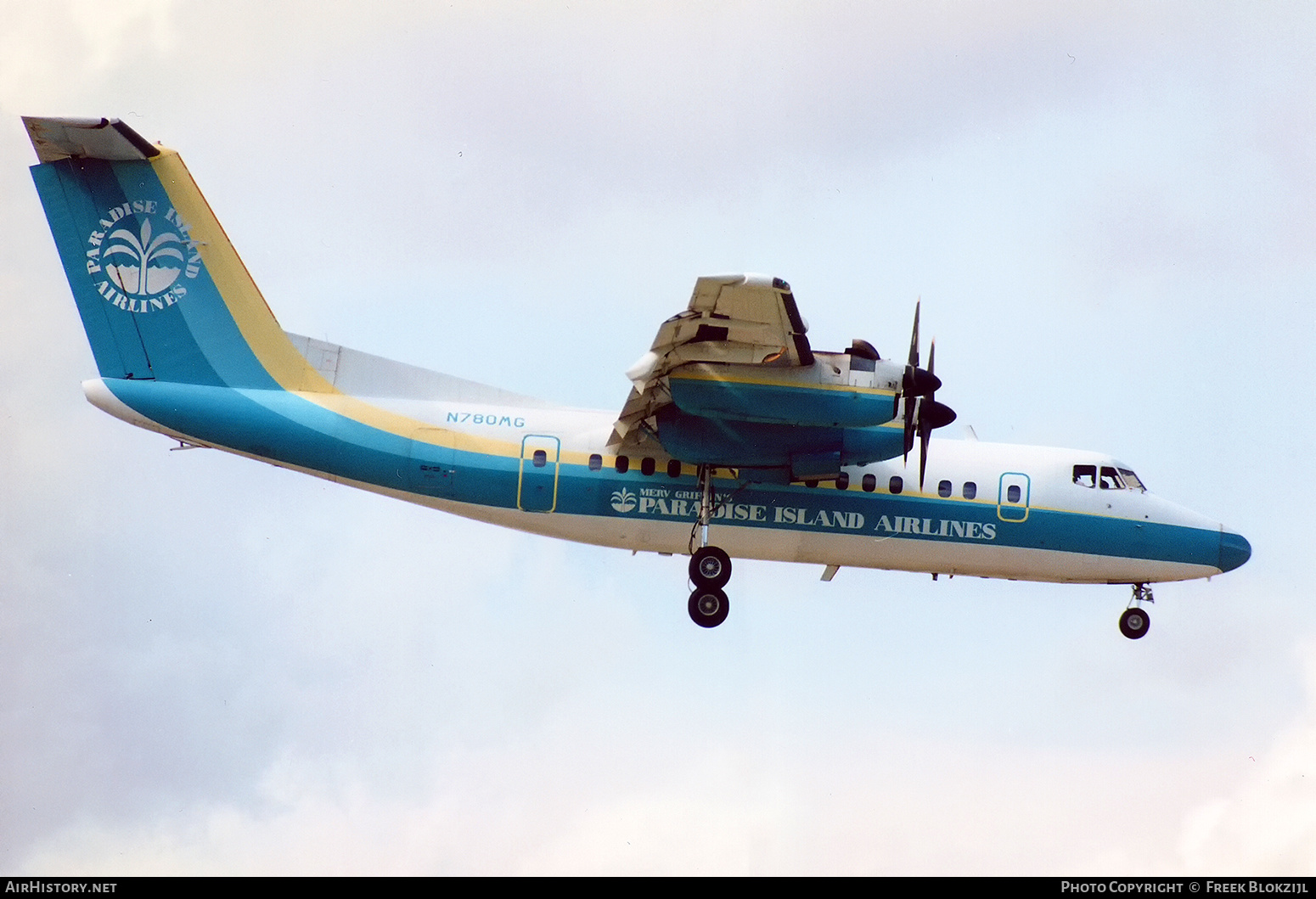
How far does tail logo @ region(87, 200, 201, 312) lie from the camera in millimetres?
27141

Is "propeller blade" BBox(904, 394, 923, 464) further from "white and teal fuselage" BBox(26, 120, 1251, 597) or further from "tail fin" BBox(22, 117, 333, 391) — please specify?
"tail fin" BBox(22, 117, 333, 391)

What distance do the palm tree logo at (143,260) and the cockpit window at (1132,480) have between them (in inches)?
704

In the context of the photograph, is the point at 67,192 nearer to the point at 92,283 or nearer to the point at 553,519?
the point at 92,283

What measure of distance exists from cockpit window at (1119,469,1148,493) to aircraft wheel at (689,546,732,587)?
7871 mm

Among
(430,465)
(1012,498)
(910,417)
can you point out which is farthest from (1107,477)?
(430,465)

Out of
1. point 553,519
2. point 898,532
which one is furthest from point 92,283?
point 898,532

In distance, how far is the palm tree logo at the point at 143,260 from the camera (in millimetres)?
27188

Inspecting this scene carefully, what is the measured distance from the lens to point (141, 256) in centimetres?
2733

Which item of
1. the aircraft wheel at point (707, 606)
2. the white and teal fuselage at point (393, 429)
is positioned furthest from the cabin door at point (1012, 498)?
the aircraft wheel at point (707, 606)

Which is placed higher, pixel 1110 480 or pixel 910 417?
pixel 910 417

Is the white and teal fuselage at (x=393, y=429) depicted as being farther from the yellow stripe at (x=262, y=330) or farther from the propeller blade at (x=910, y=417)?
the propeller blade at (x=910, y=417)

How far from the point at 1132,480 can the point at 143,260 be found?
18.7m

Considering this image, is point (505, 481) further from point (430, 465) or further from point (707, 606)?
point (707, 606)

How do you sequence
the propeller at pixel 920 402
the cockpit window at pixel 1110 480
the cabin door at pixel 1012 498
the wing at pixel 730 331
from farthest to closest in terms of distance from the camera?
1. the cockpit window at pixel 1110 480
2. the cabin door at pixel 1012 498
3. the propeller at pixel 920 402
4. the wing at pixel 730 331
